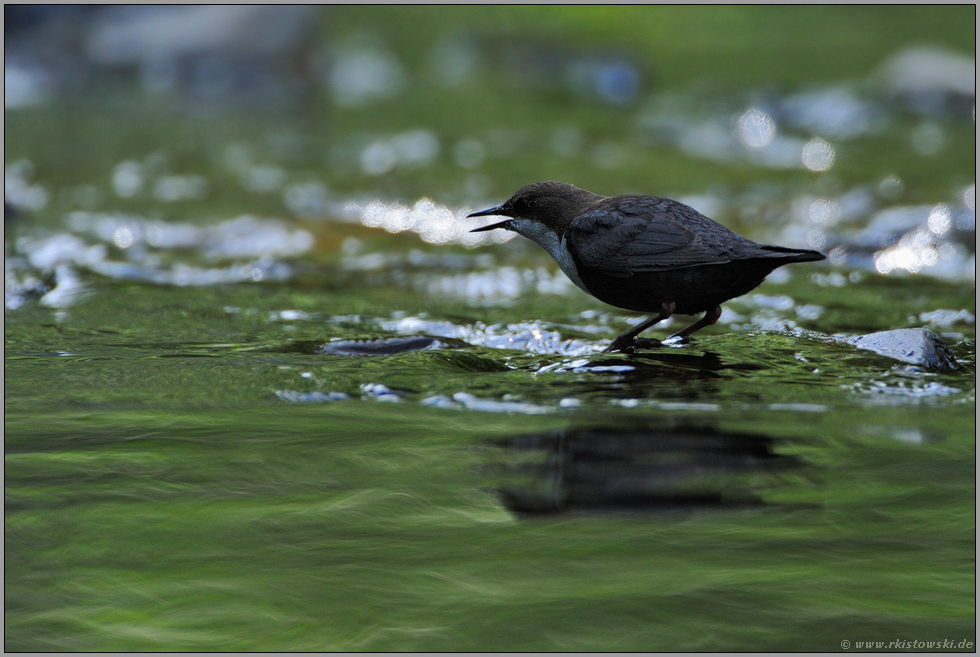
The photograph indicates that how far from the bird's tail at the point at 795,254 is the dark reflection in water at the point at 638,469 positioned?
938 millimetres

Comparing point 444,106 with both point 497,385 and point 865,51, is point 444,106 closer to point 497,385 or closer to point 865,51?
point 865,51

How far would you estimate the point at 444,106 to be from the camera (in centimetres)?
1337

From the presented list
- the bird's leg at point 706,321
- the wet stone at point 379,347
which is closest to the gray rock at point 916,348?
the bird's leg at point 706,321

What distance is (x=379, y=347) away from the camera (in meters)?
4.25

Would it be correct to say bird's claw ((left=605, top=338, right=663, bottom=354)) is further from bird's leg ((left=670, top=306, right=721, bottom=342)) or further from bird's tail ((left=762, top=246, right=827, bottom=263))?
bird's tail ((left=762, top=246, right=827, bottom=263))

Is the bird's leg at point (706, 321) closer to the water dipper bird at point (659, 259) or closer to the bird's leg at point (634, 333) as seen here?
the water dipper bird at point (659, 259)

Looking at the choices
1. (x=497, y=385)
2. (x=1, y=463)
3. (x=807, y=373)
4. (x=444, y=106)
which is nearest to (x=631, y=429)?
(x=497, y=385)

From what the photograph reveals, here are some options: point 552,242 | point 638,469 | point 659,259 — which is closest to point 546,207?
point 552,242

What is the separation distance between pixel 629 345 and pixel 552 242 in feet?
2.47

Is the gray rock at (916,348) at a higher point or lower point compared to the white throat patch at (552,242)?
lower

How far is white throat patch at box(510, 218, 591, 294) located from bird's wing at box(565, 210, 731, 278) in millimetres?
207

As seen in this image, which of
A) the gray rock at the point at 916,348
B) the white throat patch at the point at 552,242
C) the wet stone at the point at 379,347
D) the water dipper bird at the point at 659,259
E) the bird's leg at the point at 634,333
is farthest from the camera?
the white throat patch at the point at 552,242

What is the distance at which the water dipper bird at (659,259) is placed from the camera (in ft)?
12.9

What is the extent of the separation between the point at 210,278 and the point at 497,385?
328 centimetres
